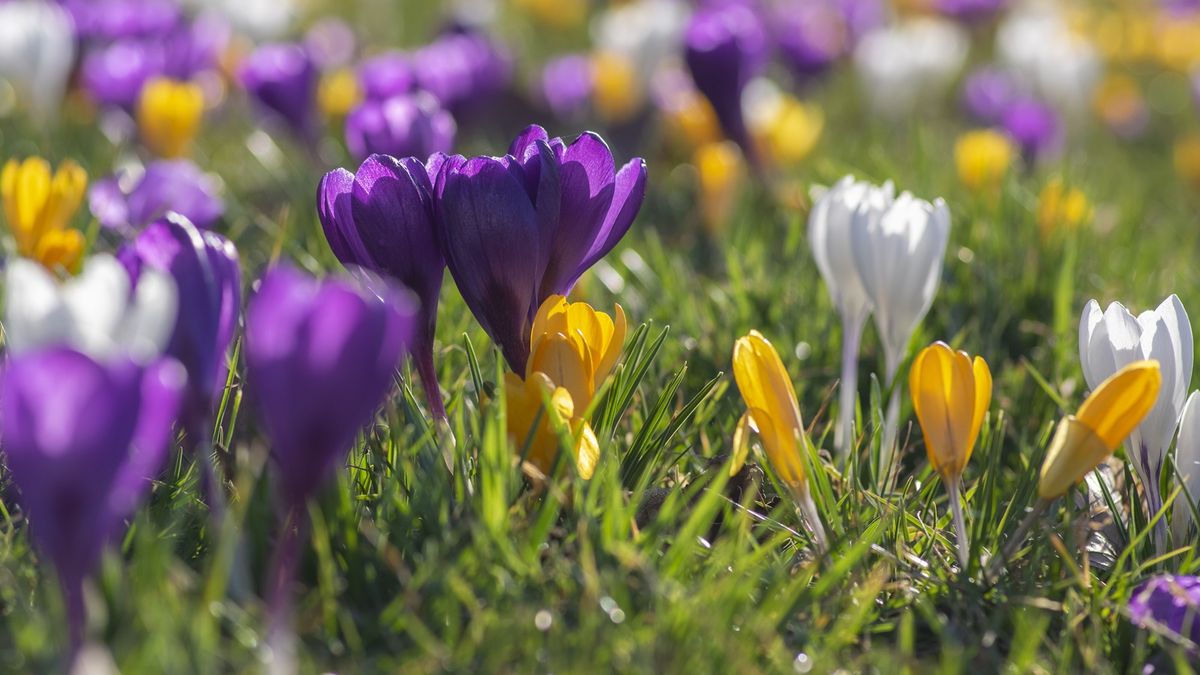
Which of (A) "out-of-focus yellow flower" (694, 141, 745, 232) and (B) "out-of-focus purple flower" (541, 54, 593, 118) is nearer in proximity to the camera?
(A) "out-of-focus yellow flower" (694, 141, 745, 232)

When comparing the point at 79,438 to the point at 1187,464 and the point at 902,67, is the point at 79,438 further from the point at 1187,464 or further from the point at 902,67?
the point at 902,67

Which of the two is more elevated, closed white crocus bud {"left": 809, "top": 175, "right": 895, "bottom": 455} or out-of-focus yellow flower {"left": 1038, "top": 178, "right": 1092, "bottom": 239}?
closed white crocus bud {"left": 809, "top": 175, "right": 895, "bottom": 455}

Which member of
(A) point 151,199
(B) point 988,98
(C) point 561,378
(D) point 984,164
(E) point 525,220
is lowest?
(B) point 988,98

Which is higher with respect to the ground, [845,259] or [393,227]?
[393,227]

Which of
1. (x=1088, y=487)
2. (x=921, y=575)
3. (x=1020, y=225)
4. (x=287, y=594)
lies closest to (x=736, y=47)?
(x=1020, y=225)

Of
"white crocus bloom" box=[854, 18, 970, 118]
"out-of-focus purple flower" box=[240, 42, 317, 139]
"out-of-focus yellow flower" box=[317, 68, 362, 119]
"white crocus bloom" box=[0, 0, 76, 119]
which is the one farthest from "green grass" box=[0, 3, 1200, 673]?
"white crocus bloom" box=[854, 18, 970, 118]

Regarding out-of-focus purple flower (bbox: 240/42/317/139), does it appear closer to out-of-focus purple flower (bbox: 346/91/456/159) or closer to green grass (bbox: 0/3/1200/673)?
out-of-focus purple flower (bbox: 346/91/456/159)

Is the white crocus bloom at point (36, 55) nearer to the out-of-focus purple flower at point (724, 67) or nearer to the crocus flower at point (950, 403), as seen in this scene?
the out-of-focus purple flower at point (724, 67)

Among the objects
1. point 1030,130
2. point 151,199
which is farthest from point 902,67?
point 151,199
